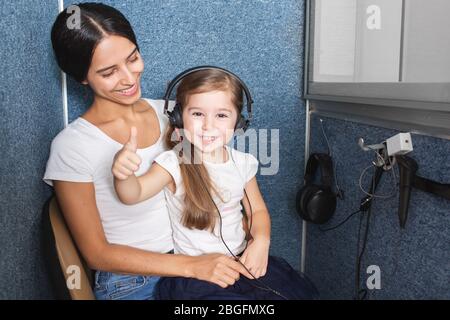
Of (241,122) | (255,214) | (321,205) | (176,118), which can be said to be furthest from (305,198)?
(176,118)

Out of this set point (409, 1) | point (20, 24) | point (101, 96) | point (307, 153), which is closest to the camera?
point (20, 24)

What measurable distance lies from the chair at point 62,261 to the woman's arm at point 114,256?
2 centimetres

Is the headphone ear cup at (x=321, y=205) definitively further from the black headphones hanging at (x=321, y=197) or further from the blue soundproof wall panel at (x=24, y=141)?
the blue soundproof wall panel at (x=24, y=141)

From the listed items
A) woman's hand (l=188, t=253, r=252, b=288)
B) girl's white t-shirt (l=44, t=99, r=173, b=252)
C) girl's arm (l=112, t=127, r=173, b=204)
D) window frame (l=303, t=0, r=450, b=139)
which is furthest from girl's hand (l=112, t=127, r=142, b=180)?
window frame (l=303, t=0, r=450, b=139)

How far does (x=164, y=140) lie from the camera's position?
76cm

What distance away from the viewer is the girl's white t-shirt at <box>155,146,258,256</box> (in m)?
0.72

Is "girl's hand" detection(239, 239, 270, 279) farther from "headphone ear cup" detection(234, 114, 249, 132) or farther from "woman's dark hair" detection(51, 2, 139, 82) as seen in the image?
"woman's dark hair" detection(51, 2, 139, 82)

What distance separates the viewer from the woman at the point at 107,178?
0.63 metres

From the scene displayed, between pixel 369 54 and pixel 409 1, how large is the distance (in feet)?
0.43

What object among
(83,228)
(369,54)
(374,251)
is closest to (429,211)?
(374,251)

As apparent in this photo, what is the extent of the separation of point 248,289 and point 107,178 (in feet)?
1.05

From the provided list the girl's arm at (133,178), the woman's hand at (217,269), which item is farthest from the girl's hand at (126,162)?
the woman's hand at (217,269)

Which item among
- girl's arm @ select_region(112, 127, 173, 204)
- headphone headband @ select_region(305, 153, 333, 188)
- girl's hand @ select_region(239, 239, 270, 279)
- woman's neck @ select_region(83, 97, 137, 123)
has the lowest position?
girl's hand @ select_region(239, 239, 270, 279)

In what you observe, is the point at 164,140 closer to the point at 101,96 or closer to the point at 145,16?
the point at 101,96
